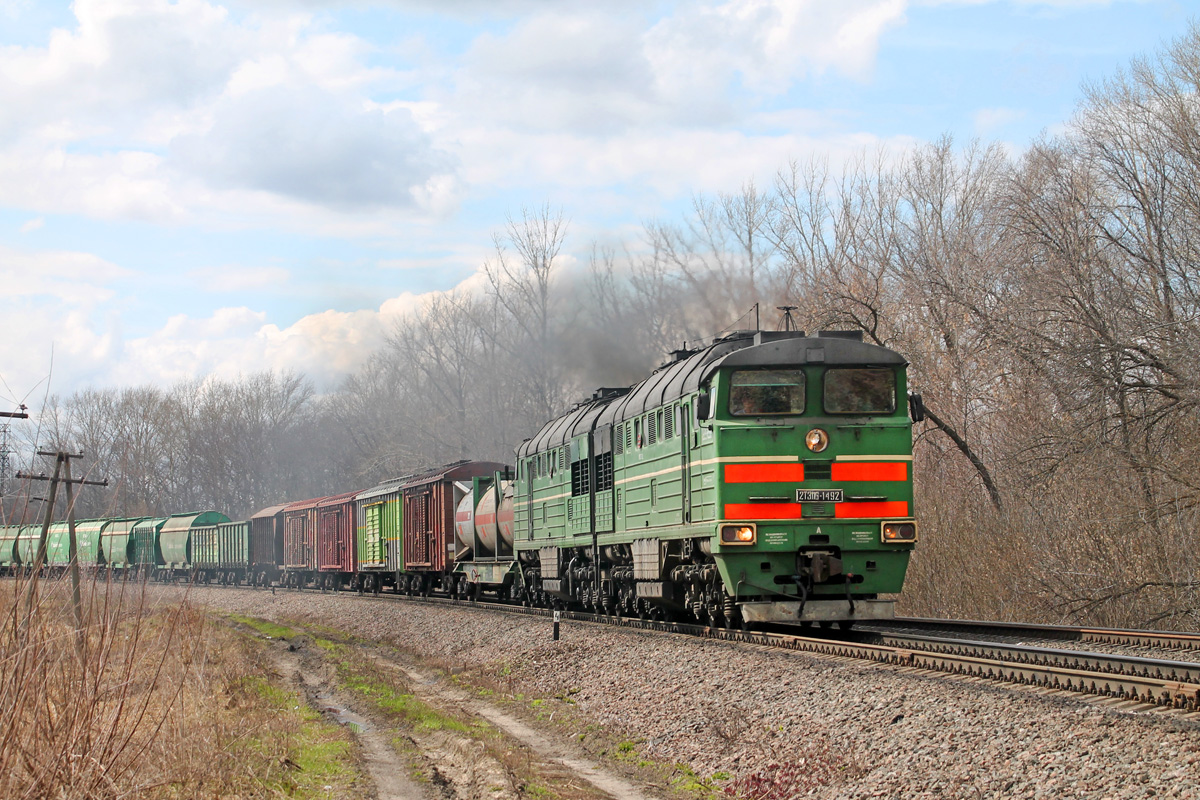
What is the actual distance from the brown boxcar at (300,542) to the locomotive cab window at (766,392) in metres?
31.4

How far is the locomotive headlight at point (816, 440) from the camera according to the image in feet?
42.9

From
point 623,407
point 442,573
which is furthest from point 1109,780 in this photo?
point 442,573

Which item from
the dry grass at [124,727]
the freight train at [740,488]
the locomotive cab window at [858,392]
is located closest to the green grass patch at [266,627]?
the freight train at [740,488]

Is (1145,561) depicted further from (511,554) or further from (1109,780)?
(511,554)

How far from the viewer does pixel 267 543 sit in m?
46.6

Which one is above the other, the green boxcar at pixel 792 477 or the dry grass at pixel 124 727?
the green boxcar at pixel 792 477

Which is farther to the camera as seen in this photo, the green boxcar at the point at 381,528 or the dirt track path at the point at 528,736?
the green boxcar at the point at 381,528

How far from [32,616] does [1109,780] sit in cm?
594

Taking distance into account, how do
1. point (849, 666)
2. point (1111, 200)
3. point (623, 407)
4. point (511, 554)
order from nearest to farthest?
point (849, 666) → point (623, 407) → point (1111, 200) → point (511, 554)

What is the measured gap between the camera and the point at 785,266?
135 ft

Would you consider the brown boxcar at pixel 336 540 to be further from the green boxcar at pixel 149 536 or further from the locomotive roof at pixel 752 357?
the locomotive roof at pixel 752 357

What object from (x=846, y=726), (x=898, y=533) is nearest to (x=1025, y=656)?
(x=898, y=533)

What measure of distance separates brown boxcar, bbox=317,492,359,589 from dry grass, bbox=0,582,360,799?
25980mm

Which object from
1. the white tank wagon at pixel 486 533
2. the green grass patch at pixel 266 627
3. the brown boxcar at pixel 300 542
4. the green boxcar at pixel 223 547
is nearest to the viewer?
the green grass patch at pixel 266 627
